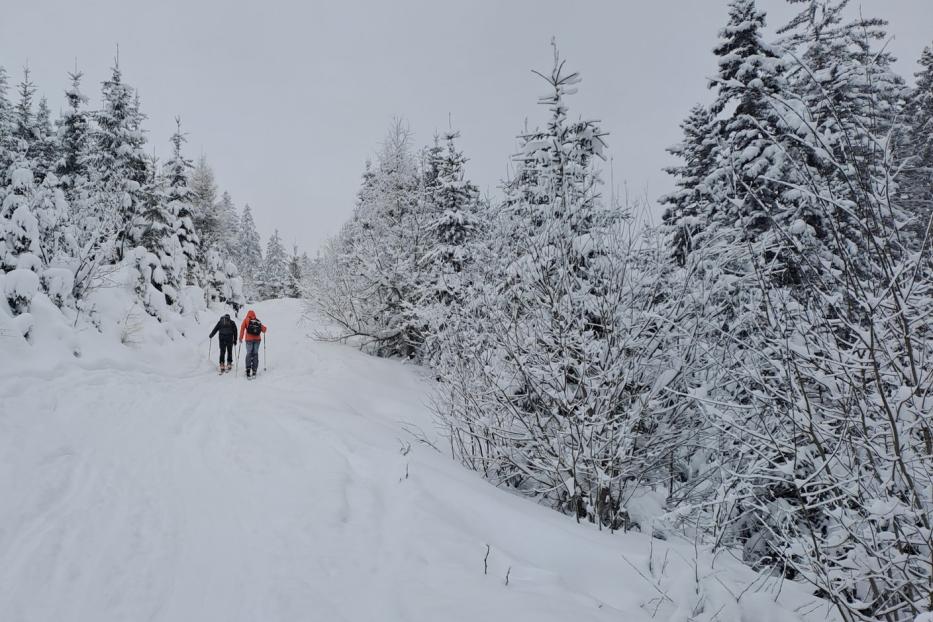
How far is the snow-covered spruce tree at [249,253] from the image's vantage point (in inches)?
1883

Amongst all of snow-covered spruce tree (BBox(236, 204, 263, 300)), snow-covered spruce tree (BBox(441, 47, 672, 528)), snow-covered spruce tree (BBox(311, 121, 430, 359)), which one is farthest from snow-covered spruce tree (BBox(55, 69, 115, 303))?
snow-covered spruce tree (BBox(236, 204, 263, 300))

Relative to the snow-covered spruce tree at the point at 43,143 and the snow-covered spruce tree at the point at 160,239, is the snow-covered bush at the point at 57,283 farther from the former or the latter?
the snow-covered spruce tree at the point at 43,143

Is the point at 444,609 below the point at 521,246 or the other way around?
below

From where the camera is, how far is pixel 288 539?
3.57 metres

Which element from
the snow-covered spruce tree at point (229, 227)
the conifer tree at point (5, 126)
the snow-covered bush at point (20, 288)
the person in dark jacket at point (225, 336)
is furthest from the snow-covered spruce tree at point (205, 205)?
the snow-covered bush at point (20, 288)

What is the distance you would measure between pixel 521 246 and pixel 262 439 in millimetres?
4165

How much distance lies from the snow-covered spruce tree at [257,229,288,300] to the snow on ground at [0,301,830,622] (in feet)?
163

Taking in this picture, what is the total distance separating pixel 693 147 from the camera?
613 inches

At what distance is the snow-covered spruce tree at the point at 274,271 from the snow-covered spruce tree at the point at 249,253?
32.8 inches

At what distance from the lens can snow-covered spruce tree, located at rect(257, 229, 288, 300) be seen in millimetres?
52906

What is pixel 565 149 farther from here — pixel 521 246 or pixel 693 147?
pixel 693 147

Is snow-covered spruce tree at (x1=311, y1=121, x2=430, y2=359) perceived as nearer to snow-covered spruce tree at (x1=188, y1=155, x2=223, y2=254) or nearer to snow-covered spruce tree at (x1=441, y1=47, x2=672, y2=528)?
snow-covered spruce tree at (x1=441, y1=47, x2=672, y2=528)

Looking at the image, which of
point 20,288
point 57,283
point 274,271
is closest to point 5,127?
point 57,283

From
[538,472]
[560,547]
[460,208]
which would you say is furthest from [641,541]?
[460,208]
